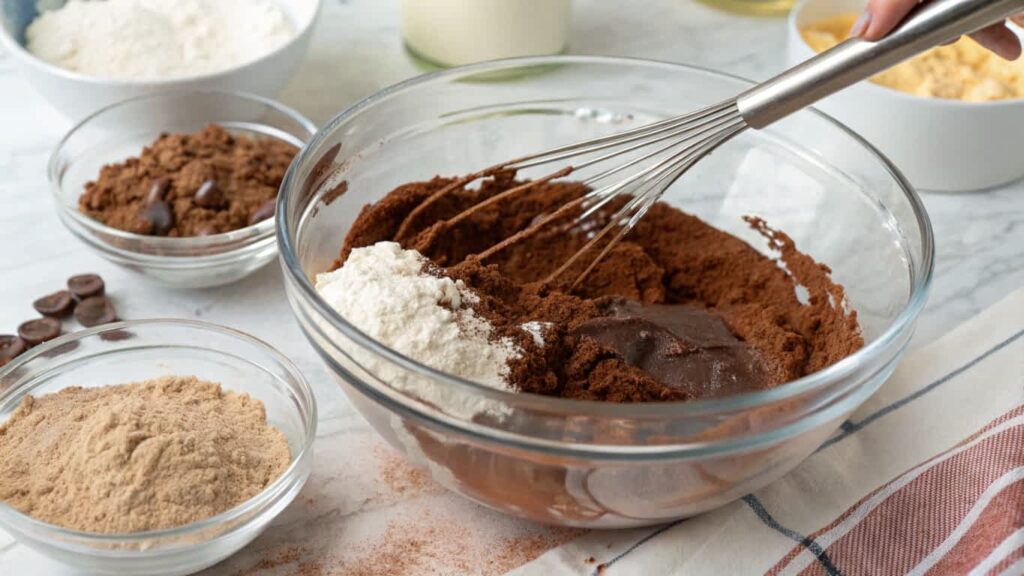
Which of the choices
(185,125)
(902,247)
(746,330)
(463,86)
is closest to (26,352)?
(185,125)

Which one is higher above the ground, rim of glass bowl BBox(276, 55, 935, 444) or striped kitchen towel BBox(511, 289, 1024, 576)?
rim of glass bowl BBox(276, 55, 935, 444)

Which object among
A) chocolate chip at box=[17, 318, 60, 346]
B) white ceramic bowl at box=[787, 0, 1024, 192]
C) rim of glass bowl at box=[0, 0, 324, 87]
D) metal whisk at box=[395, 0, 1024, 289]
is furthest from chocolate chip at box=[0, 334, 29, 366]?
white ceramic bowl at box=[787, 0, 1024, 192]

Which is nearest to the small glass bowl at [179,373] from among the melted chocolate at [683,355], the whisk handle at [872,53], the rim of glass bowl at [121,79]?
the melted chocolate at [683,355]

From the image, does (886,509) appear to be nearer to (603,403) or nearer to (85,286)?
(603,403)

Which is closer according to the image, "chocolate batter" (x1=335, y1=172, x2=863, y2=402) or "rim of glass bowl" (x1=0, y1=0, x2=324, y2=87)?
"chocolate batter" (x1=335, y1=172, x2=863, y2=402)

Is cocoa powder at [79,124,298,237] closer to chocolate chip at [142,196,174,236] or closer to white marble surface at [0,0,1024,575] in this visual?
chocolate chip at [142,196,174,236]

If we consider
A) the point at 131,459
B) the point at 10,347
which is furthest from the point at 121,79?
the point at 131,459
